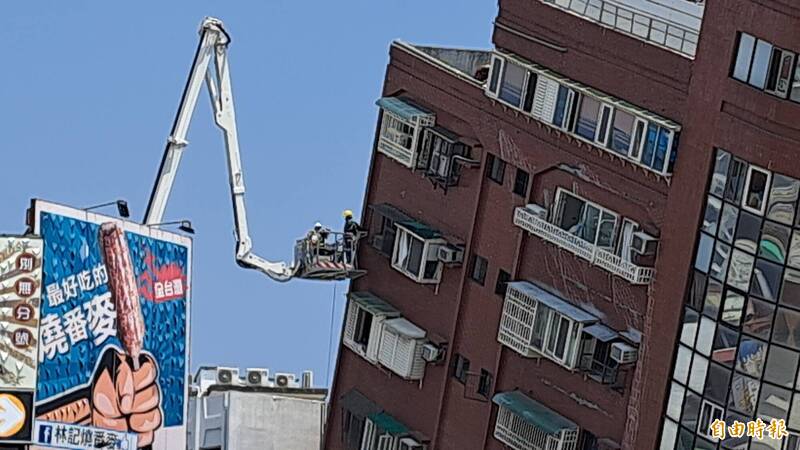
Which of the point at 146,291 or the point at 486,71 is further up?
the point at 486,71

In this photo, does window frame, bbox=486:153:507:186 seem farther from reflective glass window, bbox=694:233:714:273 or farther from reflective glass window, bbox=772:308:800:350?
reflective glass window, bbox=772:308:800:350

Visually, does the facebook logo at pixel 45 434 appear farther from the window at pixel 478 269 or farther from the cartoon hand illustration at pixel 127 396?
the window at pixel 478 269

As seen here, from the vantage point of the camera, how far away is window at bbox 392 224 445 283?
50625 millimetres

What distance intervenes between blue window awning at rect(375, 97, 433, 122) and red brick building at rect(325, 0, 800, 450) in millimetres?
70

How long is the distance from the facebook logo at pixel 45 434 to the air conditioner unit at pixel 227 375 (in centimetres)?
1515

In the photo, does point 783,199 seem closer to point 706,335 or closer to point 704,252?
point 704,252

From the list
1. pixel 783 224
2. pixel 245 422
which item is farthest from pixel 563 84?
pixel 245 422

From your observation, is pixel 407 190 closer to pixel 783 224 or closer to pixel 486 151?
pixel 486 151

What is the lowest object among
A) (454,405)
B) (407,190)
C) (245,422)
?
(245,422)

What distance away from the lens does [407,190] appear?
5250 cm

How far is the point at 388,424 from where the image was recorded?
2066 inches

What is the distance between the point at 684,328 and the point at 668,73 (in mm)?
4586

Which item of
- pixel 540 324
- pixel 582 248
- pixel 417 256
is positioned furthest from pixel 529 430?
pixel 417 256

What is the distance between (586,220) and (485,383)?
5.13 metres
